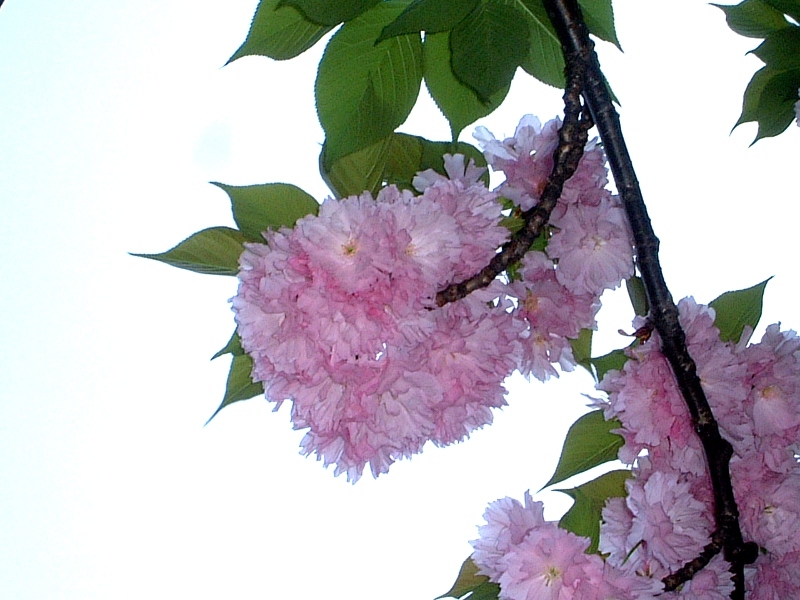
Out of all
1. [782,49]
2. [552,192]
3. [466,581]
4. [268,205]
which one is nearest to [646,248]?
[552,192]

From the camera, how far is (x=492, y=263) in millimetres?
585

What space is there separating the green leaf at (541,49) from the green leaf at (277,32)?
190mm

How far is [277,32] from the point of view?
68 centimetres

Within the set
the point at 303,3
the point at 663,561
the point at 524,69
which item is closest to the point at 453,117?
the point at 524,69

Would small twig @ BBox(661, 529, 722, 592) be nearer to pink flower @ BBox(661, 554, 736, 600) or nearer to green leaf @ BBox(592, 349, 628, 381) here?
pink flower @ BBox(661, 554, 736, 600)

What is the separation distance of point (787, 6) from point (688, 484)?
59cm

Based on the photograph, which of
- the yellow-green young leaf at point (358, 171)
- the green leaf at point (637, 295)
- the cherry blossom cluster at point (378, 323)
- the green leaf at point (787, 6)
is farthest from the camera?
the green leaf at point (787, 6)

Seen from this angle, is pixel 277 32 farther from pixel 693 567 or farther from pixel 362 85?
pixel 693 567

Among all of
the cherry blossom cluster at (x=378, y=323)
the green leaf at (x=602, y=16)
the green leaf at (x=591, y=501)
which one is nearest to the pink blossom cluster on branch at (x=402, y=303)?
the cherry blossom cluster at (x=378, y=323)

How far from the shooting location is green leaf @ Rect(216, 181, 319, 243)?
2.10ft

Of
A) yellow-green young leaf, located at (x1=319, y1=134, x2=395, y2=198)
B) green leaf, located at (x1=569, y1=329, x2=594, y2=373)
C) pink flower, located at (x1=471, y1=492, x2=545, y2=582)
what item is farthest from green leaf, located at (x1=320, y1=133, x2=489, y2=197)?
pink flower, located at (x1=471, y1=492, x2=545, y2=582)

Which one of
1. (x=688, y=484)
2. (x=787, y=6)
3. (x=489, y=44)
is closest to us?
(x=489, y=44)

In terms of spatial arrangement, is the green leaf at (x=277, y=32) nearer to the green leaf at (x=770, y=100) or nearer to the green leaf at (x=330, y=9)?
the green leaf at (x=330, y=9)

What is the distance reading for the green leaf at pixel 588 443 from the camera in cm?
83
